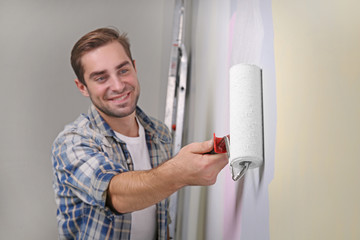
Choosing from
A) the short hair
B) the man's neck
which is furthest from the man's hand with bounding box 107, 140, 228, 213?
the short hair

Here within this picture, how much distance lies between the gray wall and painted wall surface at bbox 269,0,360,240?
1560 mm

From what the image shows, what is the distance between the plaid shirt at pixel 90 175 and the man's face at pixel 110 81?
78 millimetres

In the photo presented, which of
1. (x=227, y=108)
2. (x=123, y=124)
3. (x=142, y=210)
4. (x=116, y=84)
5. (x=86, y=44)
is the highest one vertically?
(x=86, y=44)

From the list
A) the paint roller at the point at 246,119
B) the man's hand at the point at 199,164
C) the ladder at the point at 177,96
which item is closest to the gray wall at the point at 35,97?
the ladder at the point at 177,96

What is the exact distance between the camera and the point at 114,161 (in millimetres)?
1236

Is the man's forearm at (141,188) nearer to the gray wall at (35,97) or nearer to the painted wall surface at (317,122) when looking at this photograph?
the painted wall surface at (317,122)

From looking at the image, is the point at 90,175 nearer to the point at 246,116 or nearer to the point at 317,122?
the point at 246,116

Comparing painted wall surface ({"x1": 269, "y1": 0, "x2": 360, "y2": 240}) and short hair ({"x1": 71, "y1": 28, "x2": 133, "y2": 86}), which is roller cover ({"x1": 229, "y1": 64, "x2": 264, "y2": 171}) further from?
short hair ({"x1": 71, "y1": 28, "x2": 133, "y2": 86})

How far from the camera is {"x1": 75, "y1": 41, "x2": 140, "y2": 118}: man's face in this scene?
1.45m

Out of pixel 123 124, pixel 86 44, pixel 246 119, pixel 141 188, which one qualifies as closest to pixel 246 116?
pixel 246 119

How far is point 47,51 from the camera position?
75.3 inches

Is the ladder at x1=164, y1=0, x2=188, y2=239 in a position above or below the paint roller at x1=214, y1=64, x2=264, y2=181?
above

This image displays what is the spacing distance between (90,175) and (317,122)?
730 millimetres

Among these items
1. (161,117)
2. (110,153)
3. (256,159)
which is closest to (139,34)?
(161,117)
